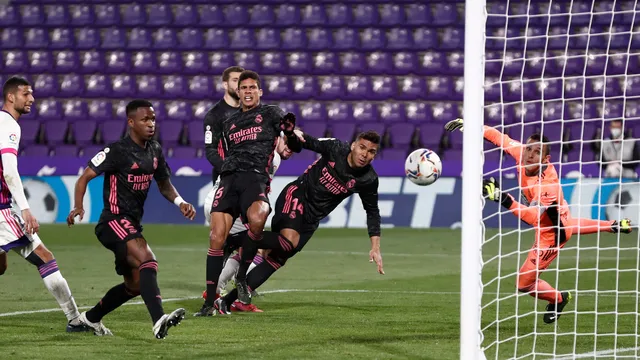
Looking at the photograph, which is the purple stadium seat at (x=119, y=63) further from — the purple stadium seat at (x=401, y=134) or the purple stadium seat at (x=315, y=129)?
the purple stadium seat at (x=401, y=134)

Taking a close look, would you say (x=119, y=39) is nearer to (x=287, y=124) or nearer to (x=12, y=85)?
(x=287, y=124)

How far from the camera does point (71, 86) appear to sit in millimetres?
21531

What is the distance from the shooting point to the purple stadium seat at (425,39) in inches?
849

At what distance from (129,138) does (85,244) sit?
25.7 ft

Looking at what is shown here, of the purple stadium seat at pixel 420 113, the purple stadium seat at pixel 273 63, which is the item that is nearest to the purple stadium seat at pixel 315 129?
the purple stadium seat at pixel 420 113

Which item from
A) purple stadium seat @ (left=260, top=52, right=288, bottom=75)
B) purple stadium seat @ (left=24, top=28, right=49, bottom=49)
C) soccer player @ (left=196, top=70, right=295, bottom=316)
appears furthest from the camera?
purple stadium seat @ (left=24, top=28, right=49, bottom=49)

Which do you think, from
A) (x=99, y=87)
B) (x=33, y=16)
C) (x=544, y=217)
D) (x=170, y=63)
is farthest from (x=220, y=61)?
(x=544, y=217)

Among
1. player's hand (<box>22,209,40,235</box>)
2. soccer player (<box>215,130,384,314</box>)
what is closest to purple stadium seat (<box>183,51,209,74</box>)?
soccer player (<box>215,130,384,314</box>)

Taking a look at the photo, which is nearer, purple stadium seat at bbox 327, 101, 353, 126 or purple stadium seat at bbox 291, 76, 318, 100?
purple stadium seat at bbox 327, 101, 353, 126

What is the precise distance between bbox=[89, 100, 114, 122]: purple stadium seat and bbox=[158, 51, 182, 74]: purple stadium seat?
1540 millimetres

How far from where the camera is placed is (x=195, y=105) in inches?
821

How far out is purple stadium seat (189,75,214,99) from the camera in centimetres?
2106

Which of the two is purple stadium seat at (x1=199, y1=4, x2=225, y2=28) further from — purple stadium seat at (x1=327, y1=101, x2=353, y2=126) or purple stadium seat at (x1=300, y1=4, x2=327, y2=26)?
purple stadium seat at (x1=327, y1=101, x2=353, y2=126)

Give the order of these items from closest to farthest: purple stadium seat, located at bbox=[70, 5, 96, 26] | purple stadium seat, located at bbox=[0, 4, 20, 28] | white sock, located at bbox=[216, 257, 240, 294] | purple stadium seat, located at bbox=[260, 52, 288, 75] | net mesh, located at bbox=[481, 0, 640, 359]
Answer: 1. net mesh, located at bbox=[481, 0, 640, 359]
2. white sock, located at bbox=[216, 257, 240, 294]
3. purple stadium seat, located at bbox=[260, 52, 288, 75]
4. purple stadium seat, located at bbox=[70, 5, 96, 26]
5. purple stadium seat, located at bbox=[0, 4, 20, 28]
